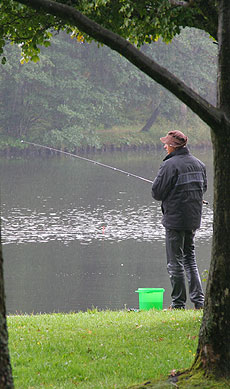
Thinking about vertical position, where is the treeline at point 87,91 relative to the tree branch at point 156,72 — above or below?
above

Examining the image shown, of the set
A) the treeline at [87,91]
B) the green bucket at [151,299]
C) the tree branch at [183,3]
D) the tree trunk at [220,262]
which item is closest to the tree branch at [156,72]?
the tree trunk at [220,262]

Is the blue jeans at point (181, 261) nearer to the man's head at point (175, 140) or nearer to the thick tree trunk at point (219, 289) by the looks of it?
the man's head at point (175, 140)

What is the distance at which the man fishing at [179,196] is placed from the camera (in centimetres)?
699

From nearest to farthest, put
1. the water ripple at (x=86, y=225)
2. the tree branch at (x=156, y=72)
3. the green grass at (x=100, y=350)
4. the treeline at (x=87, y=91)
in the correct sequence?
the tree branch at (x=156, y=72)
the green grass at (x=100, y=350)
the water ripple at (x=86, y=225)
the treeline at (x=87, y=91)

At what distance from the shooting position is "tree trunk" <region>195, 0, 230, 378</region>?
4.24 m

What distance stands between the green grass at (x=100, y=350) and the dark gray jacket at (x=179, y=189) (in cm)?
96

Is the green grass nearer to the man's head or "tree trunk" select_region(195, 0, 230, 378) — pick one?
"tree trunk" select_region(195, 0, 230, 378)

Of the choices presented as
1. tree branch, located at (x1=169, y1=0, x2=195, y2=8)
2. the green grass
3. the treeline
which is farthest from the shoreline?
tree branch, located at (x1=169, y1=0, x2=195, y2=8)

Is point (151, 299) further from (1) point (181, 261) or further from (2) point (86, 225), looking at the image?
(2) point (86, 225)

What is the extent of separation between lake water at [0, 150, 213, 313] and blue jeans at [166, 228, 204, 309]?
3.49 m

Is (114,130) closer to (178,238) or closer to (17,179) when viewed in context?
(17,179)

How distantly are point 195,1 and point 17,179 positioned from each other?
25.9 metres

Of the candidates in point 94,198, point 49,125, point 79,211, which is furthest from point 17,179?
point 49,125

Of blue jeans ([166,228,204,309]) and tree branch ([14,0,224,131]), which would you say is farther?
blue jeans ([166,228,204,309])
